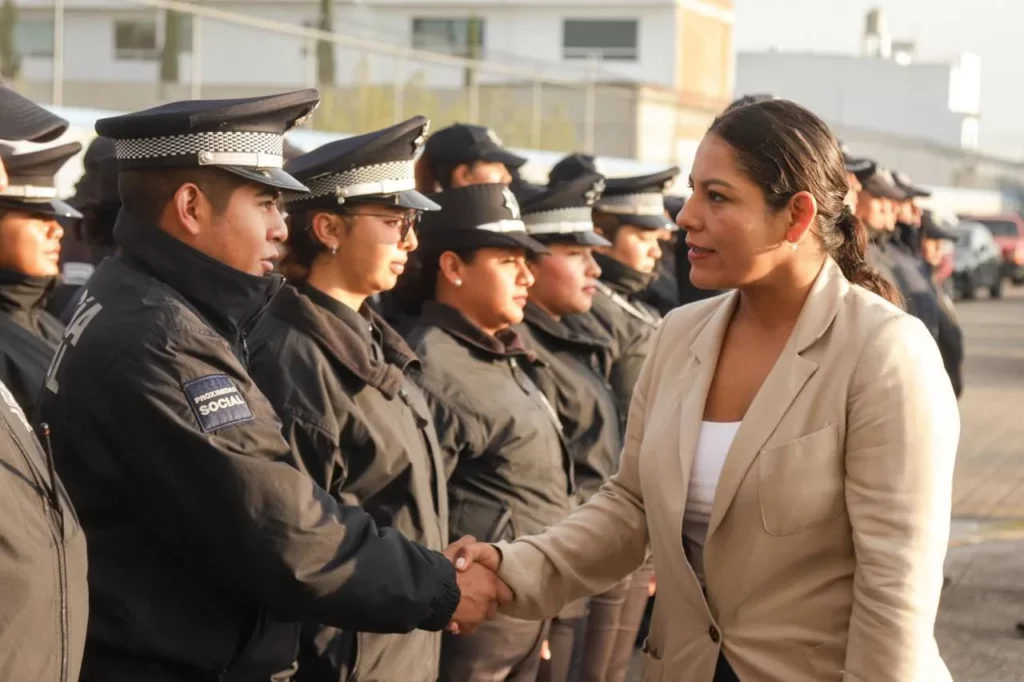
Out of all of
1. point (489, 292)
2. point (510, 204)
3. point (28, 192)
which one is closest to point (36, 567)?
point (489, 292)

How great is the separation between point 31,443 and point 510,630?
2.44m

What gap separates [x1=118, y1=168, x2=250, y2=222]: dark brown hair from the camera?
3832 mm

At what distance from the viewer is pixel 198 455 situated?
11.6 feet

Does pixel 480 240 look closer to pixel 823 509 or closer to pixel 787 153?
pixel 787 153

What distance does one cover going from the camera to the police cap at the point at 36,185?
5992 millimetres

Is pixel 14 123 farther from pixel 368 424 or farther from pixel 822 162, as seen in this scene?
pixel 822 162

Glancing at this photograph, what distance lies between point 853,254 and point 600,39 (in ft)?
169

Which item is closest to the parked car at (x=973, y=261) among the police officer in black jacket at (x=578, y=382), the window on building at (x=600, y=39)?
the window on building at (x=600, y=39)

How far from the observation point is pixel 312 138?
13461 millimetres

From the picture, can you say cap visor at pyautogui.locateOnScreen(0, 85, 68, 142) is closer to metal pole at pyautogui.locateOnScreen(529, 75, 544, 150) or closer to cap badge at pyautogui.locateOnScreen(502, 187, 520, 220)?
cap badge at pyautogui.locateOnScreen(502, 187, 520, 220)

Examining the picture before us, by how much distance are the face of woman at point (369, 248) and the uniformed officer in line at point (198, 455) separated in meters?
0.77

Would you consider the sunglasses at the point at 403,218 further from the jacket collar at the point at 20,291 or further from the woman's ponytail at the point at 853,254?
the jacket collar at the point at 20,291

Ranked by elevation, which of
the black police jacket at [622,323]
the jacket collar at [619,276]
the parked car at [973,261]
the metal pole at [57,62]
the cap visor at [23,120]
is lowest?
the parked car at [973,261]

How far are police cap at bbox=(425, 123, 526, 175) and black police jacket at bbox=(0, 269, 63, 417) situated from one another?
Answer: 221cm
